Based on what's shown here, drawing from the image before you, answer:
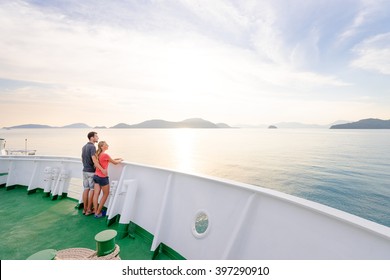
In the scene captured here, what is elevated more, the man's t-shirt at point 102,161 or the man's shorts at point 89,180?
the man's t-shirt at point 102,161

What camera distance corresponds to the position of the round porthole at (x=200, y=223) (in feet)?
9.30

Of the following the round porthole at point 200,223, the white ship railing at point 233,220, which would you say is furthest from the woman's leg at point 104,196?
the round porthole at point 200,223

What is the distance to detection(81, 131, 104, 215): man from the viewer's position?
4.41 metres

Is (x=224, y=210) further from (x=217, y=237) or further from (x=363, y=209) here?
(x=363, y=209)

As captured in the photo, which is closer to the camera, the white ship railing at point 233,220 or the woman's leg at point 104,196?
the white ship railing at point 233,220

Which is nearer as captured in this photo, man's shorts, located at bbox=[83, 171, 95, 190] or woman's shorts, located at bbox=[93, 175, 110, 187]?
woman's shorts, located at bbox=[93, 175, 110, 187]

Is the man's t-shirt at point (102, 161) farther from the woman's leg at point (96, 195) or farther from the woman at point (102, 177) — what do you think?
the woman's leg at point (96, 195)

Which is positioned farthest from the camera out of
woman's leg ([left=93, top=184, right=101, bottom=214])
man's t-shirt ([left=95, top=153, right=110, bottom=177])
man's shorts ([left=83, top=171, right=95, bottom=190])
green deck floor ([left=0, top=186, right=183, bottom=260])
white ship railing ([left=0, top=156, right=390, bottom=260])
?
man's shorts ([left=83, top=171, right=95, bottom=190])

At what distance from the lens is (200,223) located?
300cm

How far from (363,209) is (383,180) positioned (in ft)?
25.0

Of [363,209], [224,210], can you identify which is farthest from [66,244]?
[363,209]

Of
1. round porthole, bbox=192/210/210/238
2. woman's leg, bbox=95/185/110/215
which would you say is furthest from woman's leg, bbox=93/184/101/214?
round porthole, bbox=192/210/210/238

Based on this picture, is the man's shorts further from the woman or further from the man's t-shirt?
the man's t-shirt
